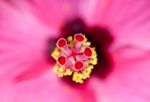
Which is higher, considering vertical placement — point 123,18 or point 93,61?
point 123,18

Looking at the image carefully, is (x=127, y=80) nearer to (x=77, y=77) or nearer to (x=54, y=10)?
(x=77, y=77)

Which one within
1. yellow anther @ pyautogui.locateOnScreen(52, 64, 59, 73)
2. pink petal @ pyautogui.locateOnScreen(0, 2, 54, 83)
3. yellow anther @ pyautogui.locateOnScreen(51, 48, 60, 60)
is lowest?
yellow anther @ pyautogui.locateOnScreen(52, 64, 59, 73)

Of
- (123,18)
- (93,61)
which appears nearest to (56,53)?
(93,61)

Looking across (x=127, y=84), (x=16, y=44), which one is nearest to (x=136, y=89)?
(x=127, y=84)

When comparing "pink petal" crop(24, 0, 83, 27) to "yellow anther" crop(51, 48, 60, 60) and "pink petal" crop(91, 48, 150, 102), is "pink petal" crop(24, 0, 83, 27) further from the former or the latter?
"pink petal" crop(91, 48, 150, 102)

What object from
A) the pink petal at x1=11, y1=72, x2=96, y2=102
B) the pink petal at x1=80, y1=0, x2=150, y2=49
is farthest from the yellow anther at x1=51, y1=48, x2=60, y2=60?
the pink petal at x1=80, y1=0, x2=150, y2=49

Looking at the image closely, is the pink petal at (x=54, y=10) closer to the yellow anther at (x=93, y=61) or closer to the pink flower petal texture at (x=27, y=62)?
the pink flower petal texture at (x=27, y=62)
